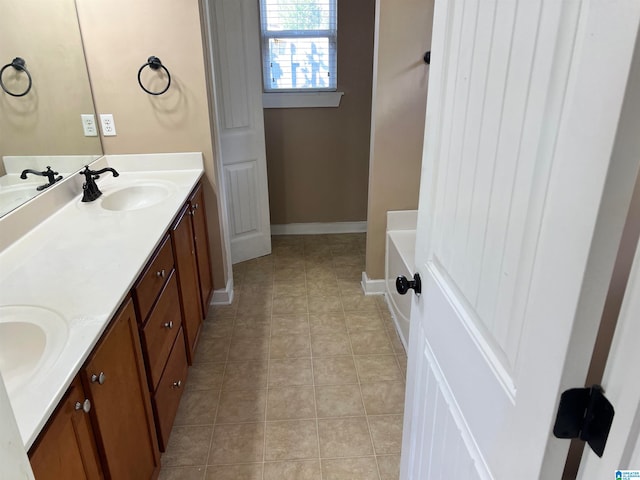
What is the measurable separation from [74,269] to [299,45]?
2684mm

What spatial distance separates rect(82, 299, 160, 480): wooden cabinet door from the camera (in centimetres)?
118

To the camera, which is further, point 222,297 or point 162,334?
point 222,297

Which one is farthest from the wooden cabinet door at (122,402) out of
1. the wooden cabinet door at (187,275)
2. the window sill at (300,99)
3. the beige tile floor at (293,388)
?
the window sill at (300,99)

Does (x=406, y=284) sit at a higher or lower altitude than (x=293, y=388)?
higher

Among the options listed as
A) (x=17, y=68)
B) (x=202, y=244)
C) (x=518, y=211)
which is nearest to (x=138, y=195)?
(x=202, y=244)

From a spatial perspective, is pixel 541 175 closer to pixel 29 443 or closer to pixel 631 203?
pixel 631 203

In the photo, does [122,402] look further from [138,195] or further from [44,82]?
[44,82]

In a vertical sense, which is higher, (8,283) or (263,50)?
(263,50)

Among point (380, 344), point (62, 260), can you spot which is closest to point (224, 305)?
point (380, 344)

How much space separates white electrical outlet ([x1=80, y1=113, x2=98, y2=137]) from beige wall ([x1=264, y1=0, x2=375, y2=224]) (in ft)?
4.83

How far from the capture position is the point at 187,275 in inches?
88.1

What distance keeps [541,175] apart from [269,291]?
103 inches

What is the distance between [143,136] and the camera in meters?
2.57

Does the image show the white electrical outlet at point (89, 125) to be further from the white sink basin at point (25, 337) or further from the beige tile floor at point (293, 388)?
the white sink basin at point (25, 337)
